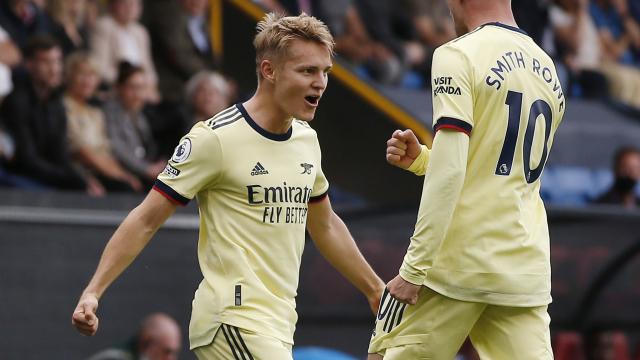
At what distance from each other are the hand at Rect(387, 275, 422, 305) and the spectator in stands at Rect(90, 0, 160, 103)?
5961 mm

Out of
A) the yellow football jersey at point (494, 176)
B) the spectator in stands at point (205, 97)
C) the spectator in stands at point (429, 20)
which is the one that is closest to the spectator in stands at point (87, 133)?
the spectator in stands at point (205, 97)

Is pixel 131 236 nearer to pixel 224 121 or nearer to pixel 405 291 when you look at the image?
pixel 224 121

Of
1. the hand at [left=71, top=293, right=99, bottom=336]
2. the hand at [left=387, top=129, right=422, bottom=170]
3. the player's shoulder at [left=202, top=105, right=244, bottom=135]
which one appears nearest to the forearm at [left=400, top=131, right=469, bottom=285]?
the hand at [left=387, top=129, right=422, bottom=170]

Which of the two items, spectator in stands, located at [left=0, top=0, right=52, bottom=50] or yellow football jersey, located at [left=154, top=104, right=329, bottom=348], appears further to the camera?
spectator in stands, located at [left=0, top=0, right=52, bottom=50]

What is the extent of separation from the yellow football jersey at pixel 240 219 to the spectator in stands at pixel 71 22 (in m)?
5.58

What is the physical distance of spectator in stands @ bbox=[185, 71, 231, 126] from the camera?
11.3 metres

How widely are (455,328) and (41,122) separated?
508 cm

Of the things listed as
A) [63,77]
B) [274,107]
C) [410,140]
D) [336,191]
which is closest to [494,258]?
[410,140]

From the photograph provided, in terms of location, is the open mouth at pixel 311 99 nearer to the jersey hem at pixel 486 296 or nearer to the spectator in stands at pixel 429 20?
the jersey hem at pixel 486 296

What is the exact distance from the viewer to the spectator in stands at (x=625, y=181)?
13.5 metres

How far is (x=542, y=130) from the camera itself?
19.4ft

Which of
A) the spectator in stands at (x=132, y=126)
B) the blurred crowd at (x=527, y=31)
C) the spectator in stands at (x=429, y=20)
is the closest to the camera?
the spectator in stands at (x=132, y=126)

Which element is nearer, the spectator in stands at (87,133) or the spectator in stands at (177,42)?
the spectator in stands at (87,133)

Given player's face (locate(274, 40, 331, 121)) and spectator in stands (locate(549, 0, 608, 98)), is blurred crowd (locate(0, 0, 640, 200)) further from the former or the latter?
player's face (locate(274, 40, 331, 121))
